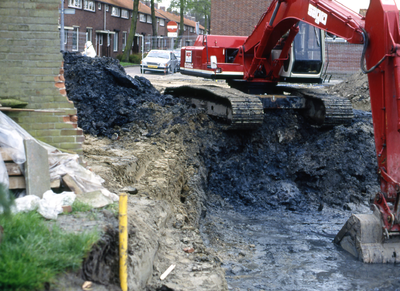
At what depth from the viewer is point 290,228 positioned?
668cm

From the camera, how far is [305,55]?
9.30 meters

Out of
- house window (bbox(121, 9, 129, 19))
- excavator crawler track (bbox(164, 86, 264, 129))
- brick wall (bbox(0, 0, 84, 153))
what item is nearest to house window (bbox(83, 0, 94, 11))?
house window (bbox(121, 9, 129, 19))

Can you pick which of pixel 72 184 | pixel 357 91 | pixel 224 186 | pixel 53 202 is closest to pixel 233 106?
pixel 224 186

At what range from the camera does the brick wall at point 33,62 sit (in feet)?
17.7

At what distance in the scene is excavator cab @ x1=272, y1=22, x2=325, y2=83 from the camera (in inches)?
→ 364

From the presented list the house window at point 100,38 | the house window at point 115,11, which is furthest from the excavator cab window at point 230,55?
the house window at point 115,11

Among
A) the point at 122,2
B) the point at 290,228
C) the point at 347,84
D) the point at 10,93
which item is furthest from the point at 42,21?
the point at 122,2

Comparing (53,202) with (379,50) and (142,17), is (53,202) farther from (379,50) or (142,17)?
(142,17)

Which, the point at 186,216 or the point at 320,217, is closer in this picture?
the point at 186,216

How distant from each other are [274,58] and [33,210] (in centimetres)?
700

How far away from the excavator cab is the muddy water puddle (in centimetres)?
325

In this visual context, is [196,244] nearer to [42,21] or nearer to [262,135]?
[42,21]

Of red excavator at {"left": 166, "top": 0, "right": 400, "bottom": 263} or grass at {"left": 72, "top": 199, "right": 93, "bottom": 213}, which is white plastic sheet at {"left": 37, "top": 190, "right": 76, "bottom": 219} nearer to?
grass at {"left": 72, "top": 199, "right": 93, "bottom": 213}

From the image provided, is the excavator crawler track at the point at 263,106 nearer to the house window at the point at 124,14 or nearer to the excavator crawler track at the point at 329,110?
the excavator crawler track at the point at 329,110
